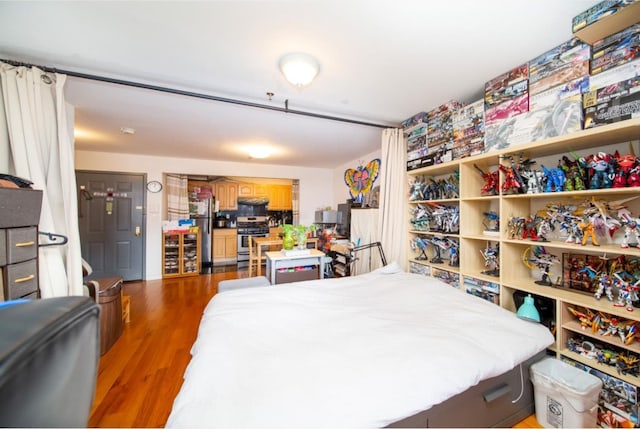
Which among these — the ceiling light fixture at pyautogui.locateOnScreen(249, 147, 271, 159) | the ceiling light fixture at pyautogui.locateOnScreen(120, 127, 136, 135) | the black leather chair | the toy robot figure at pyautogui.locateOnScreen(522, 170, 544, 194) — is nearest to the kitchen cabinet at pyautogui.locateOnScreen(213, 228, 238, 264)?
the ceiling light fixture at pyautogui.locateOnScreen(249, 147, 271, 159)

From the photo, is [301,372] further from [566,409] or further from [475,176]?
[475,176]

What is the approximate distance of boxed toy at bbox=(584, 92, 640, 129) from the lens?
124 cm

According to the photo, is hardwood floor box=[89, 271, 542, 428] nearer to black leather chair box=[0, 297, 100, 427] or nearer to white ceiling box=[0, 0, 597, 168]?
black leather chair box=[0, 297, 100, 427]

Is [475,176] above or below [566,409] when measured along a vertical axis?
above

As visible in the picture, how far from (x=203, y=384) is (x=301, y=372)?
39 centimetres

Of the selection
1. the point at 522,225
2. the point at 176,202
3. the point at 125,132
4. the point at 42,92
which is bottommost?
the point at 522,225

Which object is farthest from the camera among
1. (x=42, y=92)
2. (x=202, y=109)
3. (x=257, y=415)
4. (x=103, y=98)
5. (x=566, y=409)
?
(x=202, y=109)

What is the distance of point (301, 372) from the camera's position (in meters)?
1.01

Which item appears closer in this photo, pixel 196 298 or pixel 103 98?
pixel 103 98

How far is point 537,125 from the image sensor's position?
5.42 ft

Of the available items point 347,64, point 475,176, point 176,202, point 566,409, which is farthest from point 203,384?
point 176,202

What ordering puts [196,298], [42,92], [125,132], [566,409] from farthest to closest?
1. [196,298]
2. [125,132]
3. [42,92]
4. [566,409]

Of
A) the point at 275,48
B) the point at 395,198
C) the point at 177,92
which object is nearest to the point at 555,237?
the point at 395,198

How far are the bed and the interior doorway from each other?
11.7 feet
